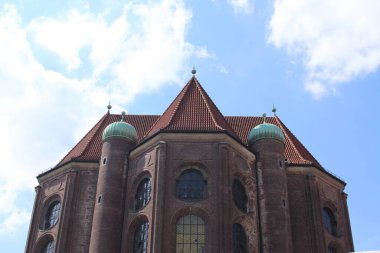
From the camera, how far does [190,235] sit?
30078mm

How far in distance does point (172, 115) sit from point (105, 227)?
298 inches

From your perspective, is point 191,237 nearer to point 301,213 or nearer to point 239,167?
point 239,167

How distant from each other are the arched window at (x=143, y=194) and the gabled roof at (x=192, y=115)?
2.86 meters

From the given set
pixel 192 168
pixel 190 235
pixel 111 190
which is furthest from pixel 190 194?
pixel 111 190

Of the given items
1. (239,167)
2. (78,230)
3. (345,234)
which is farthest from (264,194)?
(78,230)

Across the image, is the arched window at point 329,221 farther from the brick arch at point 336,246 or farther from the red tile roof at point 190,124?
the red tile roof at point 190,124

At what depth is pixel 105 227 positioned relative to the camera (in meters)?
31.5

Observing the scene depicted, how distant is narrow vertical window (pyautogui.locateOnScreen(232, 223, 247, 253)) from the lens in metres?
30.2

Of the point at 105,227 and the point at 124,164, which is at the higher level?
the point at 124,164

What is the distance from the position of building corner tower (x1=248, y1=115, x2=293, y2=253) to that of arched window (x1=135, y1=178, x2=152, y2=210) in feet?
20.3

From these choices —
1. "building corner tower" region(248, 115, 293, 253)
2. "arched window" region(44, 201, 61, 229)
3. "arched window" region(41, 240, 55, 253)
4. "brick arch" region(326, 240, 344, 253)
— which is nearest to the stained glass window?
"arched window" region(41, 240, 55, 253)

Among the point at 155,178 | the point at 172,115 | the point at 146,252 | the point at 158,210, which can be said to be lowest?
the point at 146,252

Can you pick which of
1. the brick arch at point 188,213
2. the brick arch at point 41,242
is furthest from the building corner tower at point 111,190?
the brick arch at point 41,242

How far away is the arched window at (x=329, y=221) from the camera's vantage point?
3569 centimetres
